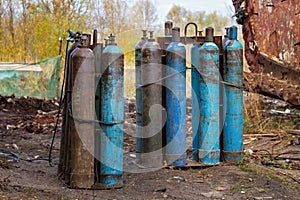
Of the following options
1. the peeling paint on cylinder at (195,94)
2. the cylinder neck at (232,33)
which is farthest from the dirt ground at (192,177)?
the cylinder neck at (232,33)

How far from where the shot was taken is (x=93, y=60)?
4477mm

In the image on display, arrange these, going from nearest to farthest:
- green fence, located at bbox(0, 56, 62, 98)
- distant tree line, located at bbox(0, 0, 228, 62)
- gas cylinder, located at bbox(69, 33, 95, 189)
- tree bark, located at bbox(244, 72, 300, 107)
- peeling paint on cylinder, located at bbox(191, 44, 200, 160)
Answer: gas cylinder, located at bbox(69, 33, 95, 189) → peeling paint on cylinder, located at bbox(191, 44, 200, 160) → tree bark, located at bbox(244, 72, 300, 107) → green fence, located at bbox(0, 56, 62, 98) → distant tree line, located at bbox(0, 0, 228, 62)

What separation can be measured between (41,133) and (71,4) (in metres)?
8.89

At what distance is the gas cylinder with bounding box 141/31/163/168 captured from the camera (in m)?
5.31

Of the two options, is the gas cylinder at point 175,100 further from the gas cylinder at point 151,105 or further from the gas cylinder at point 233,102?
the gas cylinder at point 233,102

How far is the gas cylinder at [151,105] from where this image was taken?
531 centimetres

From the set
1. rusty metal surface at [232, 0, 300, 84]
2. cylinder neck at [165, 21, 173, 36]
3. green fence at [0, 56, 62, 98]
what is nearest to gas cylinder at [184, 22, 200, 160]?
cylinder neck at [165, 21, 173, 36]

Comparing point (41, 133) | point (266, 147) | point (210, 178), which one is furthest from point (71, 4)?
point (210, 178)

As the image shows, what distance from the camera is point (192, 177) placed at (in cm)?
520

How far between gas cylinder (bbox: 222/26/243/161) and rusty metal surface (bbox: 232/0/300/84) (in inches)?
127

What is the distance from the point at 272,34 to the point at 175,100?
439 cm

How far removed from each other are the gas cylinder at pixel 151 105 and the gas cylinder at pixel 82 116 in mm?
989

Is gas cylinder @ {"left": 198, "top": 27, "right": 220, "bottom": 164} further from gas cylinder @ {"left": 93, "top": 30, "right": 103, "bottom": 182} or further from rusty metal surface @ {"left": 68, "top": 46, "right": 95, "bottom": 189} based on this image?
rusty metal surface @ {"left": 68, "top": 46, "right": 95, "bottom": 189}

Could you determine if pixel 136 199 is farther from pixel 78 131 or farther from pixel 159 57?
pixel 159 57
